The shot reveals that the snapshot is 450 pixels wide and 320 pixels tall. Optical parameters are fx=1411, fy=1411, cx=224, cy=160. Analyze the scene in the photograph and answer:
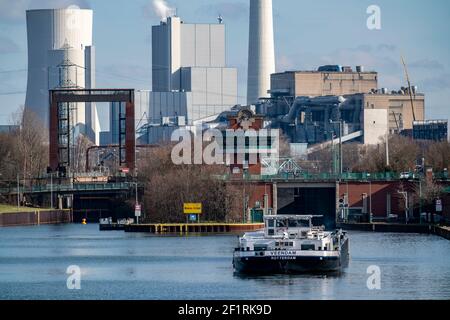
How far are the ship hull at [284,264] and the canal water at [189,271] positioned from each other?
2.56 feet

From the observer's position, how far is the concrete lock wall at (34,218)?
108412mm

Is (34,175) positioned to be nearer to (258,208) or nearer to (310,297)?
(258,208)

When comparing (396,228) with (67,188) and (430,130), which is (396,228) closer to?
(67,188)

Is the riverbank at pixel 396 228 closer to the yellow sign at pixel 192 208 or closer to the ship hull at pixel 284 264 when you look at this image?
the yellow sign at pixel 192 208

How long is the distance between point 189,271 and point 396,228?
3983 centimetres

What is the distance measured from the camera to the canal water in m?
44.3

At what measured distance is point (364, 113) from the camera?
195m

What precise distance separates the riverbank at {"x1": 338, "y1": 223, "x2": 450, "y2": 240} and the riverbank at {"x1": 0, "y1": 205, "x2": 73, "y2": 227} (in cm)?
2628

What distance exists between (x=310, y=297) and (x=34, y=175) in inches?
3729

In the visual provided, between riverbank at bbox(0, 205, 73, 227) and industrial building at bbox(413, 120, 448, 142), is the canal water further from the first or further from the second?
industrial building at bbox(413, 120, 448, 142)

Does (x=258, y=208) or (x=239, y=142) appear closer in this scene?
(x=258, y=208)

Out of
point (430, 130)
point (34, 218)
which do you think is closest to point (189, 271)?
point (34, 218)

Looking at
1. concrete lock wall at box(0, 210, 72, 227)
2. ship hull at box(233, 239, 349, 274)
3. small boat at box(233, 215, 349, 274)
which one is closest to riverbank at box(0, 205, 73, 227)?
concrete lock wall at box(0, 210, 72, 227)
